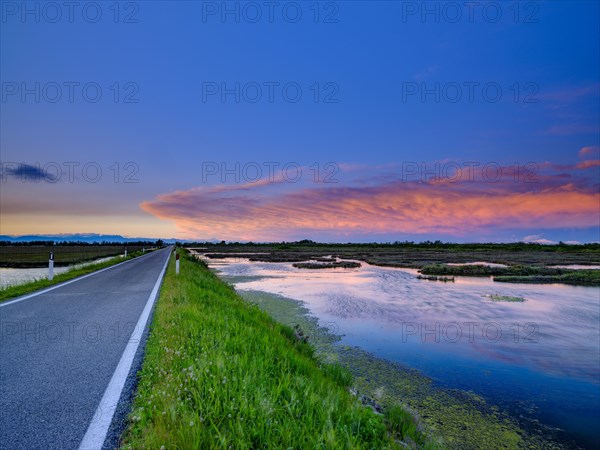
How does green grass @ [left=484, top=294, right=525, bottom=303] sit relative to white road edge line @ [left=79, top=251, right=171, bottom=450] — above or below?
below

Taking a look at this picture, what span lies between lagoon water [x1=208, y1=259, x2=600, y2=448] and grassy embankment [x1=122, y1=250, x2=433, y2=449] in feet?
13.7

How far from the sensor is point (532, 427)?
20.6ft

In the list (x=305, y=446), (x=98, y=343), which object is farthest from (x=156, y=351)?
(x=305, y=446)

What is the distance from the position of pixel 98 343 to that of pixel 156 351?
1806 millimetres

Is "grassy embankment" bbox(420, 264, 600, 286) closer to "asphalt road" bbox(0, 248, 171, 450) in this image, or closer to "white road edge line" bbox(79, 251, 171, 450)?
"asphalt road" bbox(0, 248, 171, 450)

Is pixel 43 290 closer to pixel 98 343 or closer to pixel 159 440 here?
pixel 98 343

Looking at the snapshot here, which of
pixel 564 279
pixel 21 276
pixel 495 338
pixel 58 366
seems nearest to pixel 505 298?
pixel 495 338

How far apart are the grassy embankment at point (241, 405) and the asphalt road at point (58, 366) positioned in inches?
16.7

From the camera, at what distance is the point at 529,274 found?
30531mm

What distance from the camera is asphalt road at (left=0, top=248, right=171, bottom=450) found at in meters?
3.57

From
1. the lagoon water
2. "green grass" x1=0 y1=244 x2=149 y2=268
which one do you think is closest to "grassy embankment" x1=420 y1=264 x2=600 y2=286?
the lagoon water

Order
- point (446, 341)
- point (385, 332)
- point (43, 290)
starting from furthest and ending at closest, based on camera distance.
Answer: point (43, 290)
point (385, 332)
point (446, 341)

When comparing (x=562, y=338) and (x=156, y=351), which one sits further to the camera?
(x=562, y=338)

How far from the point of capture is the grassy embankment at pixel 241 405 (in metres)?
3.16
